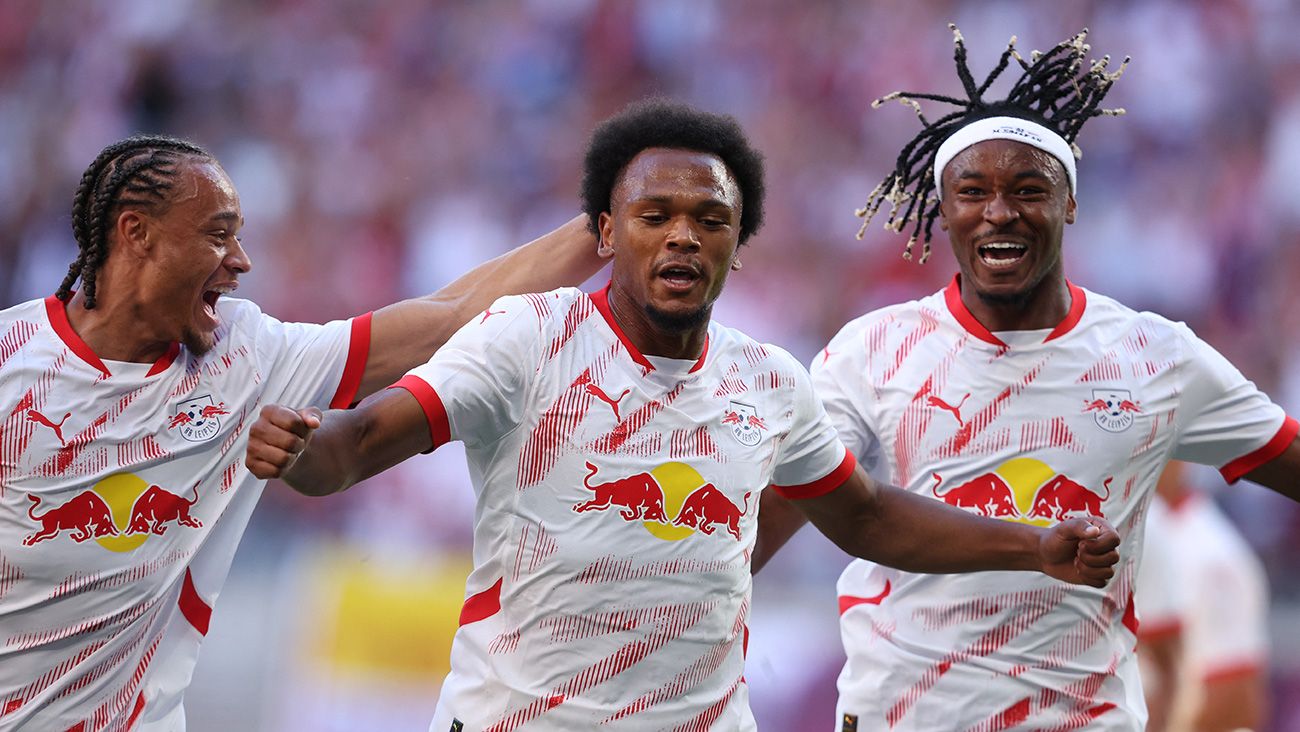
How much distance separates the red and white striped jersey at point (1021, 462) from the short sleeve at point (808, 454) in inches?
19.3

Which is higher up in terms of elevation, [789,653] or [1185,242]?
[1185,242]

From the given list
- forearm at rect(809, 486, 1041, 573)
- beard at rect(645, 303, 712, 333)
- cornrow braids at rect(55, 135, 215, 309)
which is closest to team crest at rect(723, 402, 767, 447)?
Result: beard at rect(645, 303, 712, 333)

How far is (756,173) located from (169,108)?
8.19 m

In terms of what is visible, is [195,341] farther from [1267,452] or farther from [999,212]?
[1267,452]

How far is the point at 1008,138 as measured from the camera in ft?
15.4

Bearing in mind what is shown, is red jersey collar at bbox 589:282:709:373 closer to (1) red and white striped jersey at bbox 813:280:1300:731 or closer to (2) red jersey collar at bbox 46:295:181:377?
(1) red and white striped jersey at bbox 813:280:1300:731

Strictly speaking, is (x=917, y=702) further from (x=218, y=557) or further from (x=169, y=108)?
(x=169, y=108)

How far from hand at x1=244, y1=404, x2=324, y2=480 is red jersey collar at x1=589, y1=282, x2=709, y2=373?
3.12 feet

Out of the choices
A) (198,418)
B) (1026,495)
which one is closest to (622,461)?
(198,418)

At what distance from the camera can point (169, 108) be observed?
36.8ft

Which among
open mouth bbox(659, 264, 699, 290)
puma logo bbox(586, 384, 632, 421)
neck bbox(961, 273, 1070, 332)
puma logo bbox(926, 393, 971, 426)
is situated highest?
open mouth bbox(659, 264, 699, 290)

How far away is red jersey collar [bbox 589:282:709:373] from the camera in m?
3.76

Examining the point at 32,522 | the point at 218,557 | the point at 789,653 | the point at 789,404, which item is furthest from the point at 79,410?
the point at 789,653

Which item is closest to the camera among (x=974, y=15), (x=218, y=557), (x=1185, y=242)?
(x=218, y=557)
